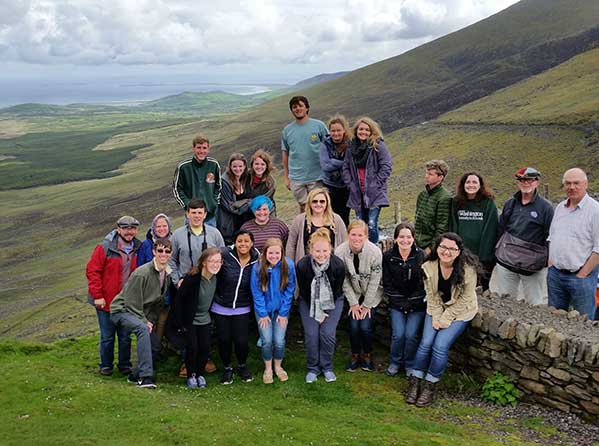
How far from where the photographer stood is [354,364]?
38.0 ft

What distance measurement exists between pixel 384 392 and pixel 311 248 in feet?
10.1

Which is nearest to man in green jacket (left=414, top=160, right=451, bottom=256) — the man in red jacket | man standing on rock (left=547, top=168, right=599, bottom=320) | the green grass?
man standing on rock (left=547, top=168, right=599, bottom=320)

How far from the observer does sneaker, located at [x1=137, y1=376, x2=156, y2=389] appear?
10.6 meters

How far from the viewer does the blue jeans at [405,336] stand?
10.8 metres

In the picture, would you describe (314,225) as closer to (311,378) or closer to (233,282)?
(233,282)

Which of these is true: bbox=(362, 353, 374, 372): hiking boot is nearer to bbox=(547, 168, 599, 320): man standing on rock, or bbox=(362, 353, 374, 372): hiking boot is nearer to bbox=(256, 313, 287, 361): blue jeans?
bbox=(256, 313, 287, 361): blue jeans

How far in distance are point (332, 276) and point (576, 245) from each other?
14.7 ft

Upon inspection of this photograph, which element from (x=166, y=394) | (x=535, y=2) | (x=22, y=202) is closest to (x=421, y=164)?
(x=166, y=394)

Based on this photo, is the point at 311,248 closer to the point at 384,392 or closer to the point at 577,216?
the point at 384,392

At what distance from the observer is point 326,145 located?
12820 mm

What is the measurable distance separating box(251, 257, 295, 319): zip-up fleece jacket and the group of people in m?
0.02

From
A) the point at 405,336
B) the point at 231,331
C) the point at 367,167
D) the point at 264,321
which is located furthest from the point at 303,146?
the point at 405,336

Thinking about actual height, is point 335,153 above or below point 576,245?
above

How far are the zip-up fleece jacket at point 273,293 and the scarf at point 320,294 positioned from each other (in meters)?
0.44
